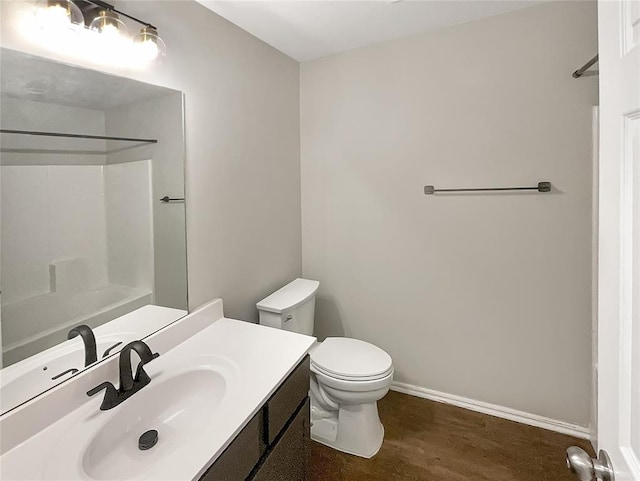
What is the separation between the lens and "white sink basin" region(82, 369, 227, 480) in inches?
36.8

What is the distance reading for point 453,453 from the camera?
1.78 m

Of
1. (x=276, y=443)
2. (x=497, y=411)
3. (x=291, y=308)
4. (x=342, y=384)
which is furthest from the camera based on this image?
(x=497, y=411)

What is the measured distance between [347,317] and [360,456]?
88 cm

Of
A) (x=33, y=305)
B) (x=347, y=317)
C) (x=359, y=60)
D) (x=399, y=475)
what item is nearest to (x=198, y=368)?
(x=33, y=305)

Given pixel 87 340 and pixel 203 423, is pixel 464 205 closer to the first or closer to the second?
pixel 203 423

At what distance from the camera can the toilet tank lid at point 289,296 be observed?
1.89 metres

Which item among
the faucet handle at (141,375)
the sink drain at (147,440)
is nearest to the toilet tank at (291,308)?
Answer: the faucet handle at (141,375)

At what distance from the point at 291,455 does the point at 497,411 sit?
4.63 feet

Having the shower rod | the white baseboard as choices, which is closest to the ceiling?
the shower rod

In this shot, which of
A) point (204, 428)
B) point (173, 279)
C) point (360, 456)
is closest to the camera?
point (204, 428)

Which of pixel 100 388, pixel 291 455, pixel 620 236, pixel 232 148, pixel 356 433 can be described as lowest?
pixel 356 433

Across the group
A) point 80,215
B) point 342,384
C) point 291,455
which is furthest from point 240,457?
point 80,215

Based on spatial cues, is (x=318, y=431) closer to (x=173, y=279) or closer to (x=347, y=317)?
(x=347, y=317)

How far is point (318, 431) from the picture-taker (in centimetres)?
191
